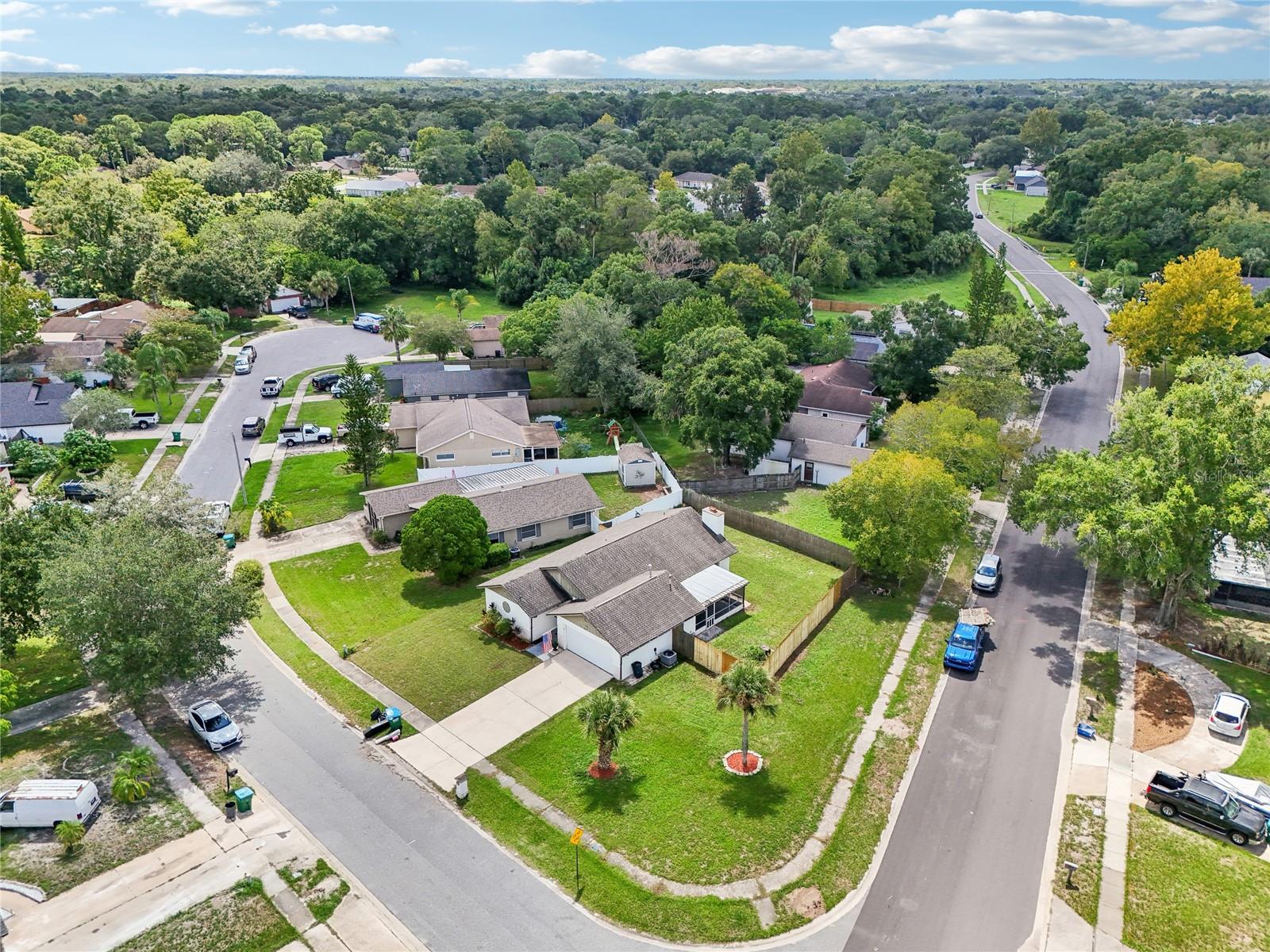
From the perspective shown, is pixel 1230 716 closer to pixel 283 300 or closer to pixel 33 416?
pixel 33 416

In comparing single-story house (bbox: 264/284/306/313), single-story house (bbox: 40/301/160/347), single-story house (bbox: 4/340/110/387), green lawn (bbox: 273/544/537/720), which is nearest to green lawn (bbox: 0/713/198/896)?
green lawn (bbox: 273/544/537/720)

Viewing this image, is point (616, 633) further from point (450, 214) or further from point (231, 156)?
point (231, 156)

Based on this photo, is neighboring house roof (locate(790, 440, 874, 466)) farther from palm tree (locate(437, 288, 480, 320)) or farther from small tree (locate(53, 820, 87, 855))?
palm tree (locate(437, 288, 480, 320))

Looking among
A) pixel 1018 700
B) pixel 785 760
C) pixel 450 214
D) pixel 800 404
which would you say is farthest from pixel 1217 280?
pixel 450 214

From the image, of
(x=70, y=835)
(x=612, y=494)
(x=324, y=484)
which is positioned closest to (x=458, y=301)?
(x=324, y=484)

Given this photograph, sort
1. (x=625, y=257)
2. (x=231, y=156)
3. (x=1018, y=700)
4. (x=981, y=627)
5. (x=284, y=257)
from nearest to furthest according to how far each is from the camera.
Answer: (x=1018, y=700), (x=981, y=627), (x=625, y=257), (x=284, y=257), (x=231, y=156)

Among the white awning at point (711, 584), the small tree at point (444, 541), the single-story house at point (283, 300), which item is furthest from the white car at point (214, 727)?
the single-story house at point (283, 300)
